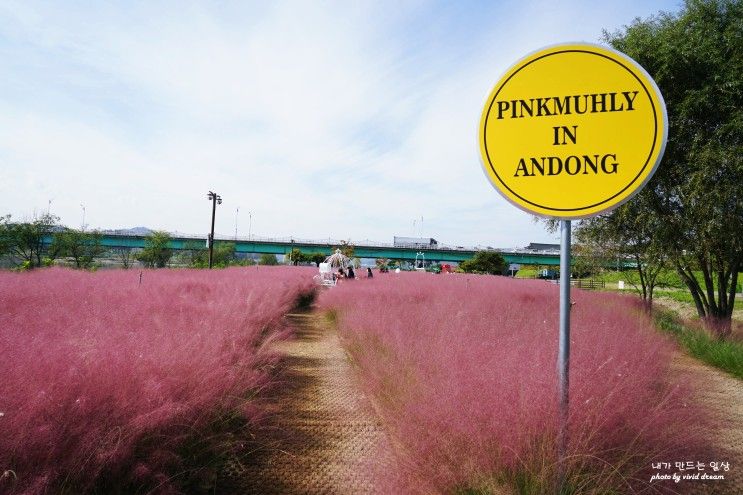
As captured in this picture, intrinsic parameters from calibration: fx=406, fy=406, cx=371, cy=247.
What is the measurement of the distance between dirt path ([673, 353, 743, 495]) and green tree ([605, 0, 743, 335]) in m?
3.10

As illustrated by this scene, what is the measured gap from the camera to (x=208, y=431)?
2729 mm

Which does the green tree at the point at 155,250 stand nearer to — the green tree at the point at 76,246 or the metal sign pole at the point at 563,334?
the green tree at the point at 76,246

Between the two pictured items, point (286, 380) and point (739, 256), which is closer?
point (286, 380)

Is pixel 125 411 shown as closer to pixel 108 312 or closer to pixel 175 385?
pixel 175 385

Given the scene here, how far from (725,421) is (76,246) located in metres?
33.3

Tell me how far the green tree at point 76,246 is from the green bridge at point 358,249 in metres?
24.4

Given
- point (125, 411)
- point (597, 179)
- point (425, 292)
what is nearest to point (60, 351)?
point (125, 411)

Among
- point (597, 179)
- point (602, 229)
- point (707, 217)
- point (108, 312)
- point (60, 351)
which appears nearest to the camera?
point (597, 179)

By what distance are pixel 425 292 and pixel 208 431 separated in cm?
827

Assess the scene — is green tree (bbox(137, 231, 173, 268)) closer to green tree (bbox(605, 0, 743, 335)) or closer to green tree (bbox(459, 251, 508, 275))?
green tree (bbox(459, 251, 508, 275))

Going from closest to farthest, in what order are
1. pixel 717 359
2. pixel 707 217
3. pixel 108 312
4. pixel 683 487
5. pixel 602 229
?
1. pixel 683 487
2. pixel 108 312
3. pixel 717 359
4. pixel 707 217
5. pixel 602 229

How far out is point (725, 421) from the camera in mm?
3570

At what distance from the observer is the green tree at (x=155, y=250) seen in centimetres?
3412

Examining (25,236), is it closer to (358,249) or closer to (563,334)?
(563,334)
